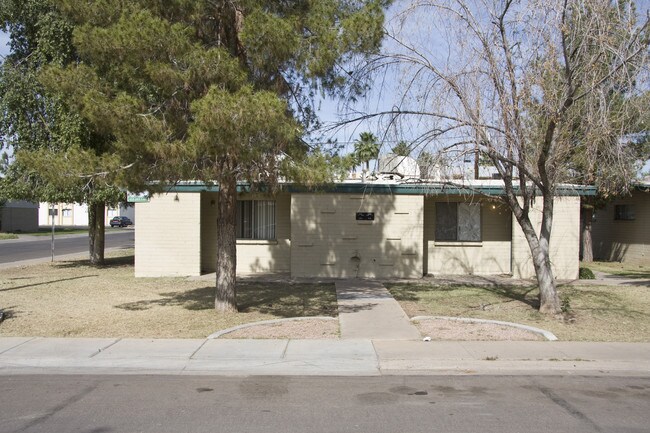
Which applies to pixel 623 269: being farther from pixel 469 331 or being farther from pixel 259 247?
pixel 469 331

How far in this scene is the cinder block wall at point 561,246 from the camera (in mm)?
18328

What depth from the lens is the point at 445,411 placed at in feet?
20.7

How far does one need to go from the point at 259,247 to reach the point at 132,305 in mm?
7020

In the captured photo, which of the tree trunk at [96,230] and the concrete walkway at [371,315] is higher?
the tree trunk at [96,230]

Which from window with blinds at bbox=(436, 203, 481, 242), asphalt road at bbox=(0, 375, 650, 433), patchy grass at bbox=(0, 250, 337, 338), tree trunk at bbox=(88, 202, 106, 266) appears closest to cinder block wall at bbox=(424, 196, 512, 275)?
window with blinds at bbox=(436, 203, 481, 242)

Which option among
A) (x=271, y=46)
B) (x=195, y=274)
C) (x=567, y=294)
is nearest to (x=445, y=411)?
(x=271, y=46)

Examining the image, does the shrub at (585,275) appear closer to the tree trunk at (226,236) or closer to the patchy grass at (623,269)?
the patchy grass at (623,269)

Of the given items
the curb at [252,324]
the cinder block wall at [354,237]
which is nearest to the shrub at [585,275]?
the cinder block wall at [354,237]

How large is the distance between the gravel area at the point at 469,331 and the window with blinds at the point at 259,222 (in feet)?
31.5

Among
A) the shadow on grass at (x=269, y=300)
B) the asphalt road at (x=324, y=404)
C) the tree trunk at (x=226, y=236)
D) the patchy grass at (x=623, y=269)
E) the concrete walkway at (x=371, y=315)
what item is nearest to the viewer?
the asphalt road at (x=324, y=404)

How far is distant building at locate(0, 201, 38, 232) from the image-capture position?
2477 inches

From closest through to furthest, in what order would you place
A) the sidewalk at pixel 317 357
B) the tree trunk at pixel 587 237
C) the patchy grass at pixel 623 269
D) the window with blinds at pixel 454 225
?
the sidewalk at pixel 317 357 < the window with blinds at pixel 454 225 < the patchy grass at pixel 623 269 < the tree trunk at pixel 587 237

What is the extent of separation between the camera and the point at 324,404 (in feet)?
21.6

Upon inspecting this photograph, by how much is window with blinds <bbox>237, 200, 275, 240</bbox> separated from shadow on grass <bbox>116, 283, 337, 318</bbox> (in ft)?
11.9
